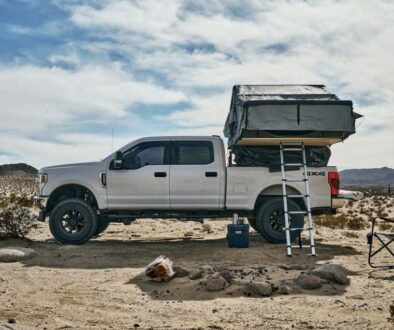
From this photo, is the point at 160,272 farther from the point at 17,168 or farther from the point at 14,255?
the point at 17,168

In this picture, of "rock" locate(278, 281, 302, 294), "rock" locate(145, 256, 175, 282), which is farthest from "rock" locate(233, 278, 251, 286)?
"rock" locate(145, 256, 175, 282)

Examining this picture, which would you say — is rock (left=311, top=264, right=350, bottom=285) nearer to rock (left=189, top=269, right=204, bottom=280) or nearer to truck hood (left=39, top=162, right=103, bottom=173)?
rock (left=189, top=269, right=204, bottom=280)

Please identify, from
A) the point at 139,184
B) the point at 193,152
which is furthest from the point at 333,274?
the point at 139,184

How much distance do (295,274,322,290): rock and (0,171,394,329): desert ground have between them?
0.07 meters

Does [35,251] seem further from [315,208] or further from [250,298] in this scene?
[315,208]

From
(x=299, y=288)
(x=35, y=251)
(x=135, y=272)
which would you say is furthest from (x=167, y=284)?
(x=35, y=251)

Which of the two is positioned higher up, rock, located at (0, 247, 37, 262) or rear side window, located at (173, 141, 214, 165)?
rear side window, located at (173, 141, 214, 165)

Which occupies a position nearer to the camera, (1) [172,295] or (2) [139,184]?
(1) [172,295]

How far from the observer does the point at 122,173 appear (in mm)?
10734

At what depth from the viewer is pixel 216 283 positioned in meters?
6.53

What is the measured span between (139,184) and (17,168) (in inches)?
5134

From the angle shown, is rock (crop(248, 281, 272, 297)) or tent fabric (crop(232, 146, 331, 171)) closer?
rock (crop(248, 281, 272, 297))

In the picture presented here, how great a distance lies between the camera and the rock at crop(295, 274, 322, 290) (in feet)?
21.5

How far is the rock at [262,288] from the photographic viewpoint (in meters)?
6.29
